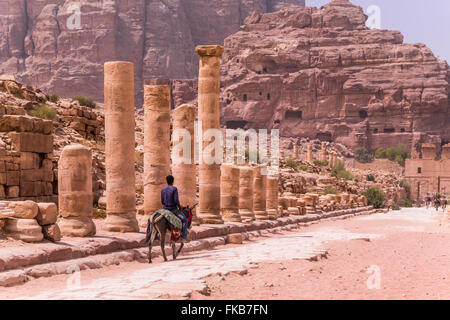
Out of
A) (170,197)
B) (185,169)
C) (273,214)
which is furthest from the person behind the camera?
(273,214)

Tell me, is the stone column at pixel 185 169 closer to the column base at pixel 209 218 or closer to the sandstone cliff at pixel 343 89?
the column base at pixel 209 218

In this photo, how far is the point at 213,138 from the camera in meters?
15.3

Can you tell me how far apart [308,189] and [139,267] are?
26.7 meters

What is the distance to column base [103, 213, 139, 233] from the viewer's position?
37.9 ft

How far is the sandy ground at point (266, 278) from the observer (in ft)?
22.3

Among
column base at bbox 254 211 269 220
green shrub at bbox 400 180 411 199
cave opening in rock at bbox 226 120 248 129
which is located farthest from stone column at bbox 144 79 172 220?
cave opening in rock at bbox 226 120 248 129

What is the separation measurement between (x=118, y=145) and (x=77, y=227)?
2243 millimetres

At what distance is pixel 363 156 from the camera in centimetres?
7562

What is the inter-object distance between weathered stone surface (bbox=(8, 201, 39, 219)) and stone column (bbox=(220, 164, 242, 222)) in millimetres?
8022

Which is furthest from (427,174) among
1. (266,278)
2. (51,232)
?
(51,232)

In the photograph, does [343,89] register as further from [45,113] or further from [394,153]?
[45,113]

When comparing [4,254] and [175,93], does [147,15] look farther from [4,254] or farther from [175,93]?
[4,254]

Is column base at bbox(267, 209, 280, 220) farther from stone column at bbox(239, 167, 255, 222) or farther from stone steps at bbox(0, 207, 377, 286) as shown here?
stone steps at bbox(0, 207, 377, 286)

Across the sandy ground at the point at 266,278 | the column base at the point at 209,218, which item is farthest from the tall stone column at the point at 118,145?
the column base at the point at 209,218
